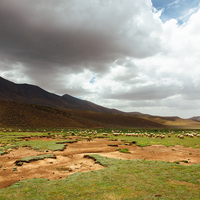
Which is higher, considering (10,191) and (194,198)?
(194,198)

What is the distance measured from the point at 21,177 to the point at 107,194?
241 inches

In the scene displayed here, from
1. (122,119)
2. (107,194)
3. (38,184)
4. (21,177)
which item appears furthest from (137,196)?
(122,119)

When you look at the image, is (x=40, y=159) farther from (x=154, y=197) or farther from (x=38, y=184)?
(x=154, y=197)

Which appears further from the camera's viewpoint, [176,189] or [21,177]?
[21,177]

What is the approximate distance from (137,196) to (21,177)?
7.22 metres

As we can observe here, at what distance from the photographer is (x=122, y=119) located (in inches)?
4855

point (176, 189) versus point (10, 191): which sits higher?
point (176, 189)

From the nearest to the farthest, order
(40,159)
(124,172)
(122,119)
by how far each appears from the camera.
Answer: (124,172), (40,159), (122,119)

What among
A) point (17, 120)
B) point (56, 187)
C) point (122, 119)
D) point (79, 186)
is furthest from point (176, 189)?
point (122, 119)

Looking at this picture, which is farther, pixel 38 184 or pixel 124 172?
pixel 124 172

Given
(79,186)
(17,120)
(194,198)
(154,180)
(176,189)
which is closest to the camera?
(194,198)

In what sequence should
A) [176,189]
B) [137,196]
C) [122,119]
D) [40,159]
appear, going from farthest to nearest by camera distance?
1. [122,119]
2. [40,159]
3. [176,189]
4. [137,196]

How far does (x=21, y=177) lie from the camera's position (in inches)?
357

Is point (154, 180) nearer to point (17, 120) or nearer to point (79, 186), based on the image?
point (79, 186)
